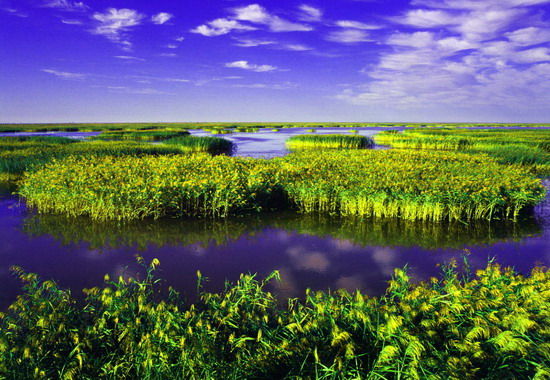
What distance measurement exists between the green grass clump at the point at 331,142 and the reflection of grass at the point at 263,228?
31.4m

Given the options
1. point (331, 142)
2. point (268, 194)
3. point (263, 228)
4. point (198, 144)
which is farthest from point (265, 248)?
point (331, 142)

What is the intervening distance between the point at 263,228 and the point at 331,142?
32.8 m

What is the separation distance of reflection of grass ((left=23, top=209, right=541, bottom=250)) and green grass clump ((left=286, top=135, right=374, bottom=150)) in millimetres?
31437

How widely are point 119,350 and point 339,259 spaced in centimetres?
650

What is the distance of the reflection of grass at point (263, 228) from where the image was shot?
1117cm

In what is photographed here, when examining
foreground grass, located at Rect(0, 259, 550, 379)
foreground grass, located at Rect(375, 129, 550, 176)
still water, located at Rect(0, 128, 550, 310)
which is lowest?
still water, located at Rect(0, 128, 550, 310)

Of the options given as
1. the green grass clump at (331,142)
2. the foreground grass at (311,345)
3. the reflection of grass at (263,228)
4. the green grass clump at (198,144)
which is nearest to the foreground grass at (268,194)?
the reflection of grass at (263,228)

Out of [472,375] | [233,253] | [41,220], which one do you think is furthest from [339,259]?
[41,220]

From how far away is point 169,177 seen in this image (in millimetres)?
14766

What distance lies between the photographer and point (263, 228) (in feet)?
42.3

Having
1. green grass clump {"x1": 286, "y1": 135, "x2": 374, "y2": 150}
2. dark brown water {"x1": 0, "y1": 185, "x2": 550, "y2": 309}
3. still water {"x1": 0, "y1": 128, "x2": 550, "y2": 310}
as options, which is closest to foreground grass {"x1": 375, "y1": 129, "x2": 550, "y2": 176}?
green grass clump {"x1": 286, "y1": 135, "x2": 374, "y2": 150}

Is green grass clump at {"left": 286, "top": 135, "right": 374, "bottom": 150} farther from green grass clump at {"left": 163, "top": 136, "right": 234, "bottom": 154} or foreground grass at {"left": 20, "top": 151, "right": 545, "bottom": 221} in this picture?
foreground grass at {"left": 20, "top": 151, "right": 545, "bottom": 221}

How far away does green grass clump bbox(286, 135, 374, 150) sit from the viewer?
44.1 meters

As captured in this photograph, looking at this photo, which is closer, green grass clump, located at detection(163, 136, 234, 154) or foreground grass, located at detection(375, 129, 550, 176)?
foreground grass, located at detection(375, 129, 550, 176)
